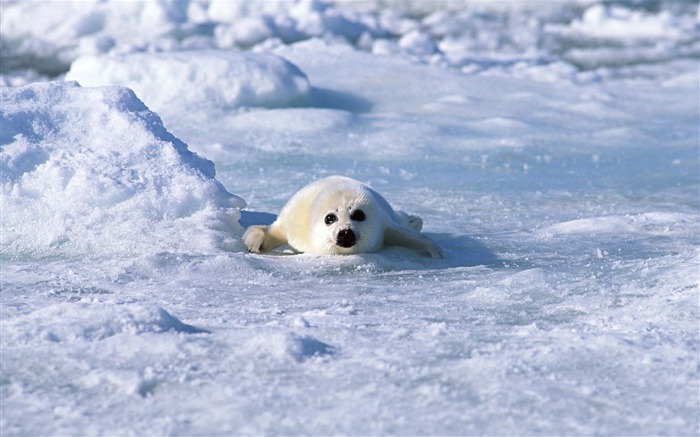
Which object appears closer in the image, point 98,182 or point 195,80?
point 98,182

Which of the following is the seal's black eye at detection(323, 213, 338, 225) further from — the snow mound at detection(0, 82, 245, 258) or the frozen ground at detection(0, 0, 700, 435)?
the snow mound at detection(0, 82, 245, 258)

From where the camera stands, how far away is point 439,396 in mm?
2205

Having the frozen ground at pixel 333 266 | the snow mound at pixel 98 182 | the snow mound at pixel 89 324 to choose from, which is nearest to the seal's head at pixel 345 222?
the frozen ground at pixel 333 266

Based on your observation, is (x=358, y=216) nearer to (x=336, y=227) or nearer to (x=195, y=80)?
(x=336, y=227)

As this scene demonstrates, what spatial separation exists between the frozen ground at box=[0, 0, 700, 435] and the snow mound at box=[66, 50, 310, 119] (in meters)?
0.02

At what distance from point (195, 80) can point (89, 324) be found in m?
5.40

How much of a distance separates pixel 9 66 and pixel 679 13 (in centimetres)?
1131

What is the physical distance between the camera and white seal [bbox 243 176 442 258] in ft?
12.7

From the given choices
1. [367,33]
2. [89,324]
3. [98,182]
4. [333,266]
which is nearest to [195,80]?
[98,182]

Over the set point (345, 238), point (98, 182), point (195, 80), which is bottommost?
point (345, 238)

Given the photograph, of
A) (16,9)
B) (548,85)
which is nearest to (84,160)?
(548,85)

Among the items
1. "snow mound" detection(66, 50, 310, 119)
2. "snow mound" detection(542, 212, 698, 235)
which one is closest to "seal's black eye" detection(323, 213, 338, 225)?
"snow mound" detection(542, 212, 698, 235)

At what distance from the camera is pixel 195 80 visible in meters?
7.75

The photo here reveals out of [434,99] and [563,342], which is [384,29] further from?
[563,342]
